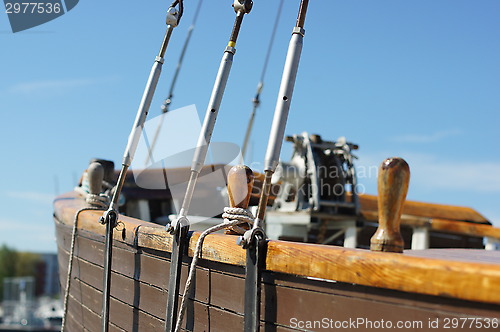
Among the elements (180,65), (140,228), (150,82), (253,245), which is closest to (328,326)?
(253,245)

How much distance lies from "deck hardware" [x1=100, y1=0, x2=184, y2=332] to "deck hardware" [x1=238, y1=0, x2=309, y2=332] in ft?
4.50

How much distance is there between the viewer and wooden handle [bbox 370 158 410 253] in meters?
1.85

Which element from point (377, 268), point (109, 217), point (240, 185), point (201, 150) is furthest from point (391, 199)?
point (109, 217)

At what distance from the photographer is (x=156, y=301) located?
2.91m

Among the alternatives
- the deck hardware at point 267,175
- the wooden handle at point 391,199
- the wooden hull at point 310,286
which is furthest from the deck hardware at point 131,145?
the wooden handle at point 391,199

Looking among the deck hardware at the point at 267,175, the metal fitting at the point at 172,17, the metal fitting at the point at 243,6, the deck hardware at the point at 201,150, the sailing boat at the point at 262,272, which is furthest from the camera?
the metal fitting at the point at 172,17

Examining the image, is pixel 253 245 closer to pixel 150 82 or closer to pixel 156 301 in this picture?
pixel 156 301

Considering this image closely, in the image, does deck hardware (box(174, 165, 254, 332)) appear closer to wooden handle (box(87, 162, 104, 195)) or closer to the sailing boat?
the sailing boat

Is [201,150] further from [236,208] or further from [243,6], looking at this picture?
[243,6]

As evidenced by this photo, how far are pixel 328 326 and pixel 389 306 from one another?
25 centimetres

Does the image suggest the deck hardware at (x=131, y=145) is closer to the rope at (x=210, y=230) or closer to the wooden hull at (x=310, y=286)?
the wooden hull at (x=310, y=286)

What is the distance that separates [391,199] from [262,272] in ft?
1.76

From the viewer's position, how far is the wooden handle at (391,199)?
1.85m

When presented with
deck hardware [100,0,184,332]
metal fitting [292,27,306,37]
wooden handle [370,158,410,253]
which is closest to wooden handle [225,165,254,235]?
metal fitting [292,27,306,37]
